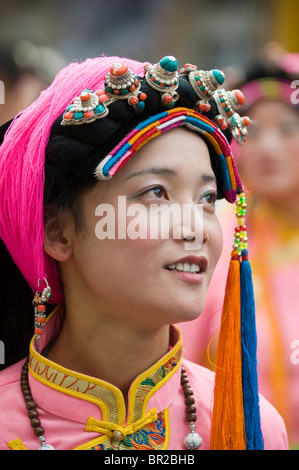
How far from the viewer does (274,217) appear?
3348 millimetres

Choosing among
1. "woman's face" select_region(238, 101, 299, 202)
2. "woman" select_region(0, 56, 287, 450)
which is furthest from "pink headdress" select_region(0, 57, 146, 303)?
"woman's face" select_region(238, 101, 299, 202)

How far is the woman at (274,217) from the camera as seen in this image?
290 cm

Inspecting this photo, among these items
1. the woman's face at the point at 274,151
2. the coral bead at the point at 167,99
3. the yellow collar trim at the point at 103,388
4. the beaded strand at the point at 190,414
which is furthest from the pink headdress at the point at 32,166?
the woman's face at the point at 274,151

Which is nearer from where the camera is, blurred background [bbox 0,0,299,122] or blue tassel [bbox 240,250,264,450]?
blue tassel [bbox 240,250,264,450]

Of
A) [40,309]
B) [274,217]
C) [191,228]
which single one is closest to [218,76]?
[191,228]

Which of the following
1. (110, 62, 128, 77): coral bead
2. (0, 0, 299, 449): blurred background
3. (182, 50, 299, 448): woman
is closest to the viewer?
(110, 62, 128, 77): coral bead

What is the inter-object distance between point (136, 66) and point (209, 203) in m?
0.39

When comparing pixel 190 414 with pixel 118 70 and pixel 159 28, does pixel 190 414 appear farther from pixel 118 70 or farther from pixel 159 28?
pixel 159 28

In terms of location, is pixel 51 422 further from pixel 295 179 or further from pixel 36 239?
Answer: pixel 295 179

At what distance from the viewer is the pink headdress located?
5.24 feet

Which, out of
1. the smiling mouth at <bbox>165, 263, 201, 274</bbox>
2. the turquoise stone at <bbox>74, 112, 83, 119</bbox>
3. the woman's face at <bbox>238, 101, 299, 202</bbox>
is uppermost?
the woman's face at <bbox>238, 101, 299, 202</bbox>

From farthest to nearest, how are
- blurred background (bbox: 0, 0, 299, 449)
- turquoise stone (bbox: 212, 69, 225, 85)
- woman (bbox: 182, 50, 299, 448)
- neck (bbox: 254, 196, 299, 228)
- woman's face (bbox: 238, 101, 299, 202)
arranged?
blurred background (bbox: 0, 0, 299, 449) → neck (bbox: 254, 196, 299, 228) → woman's face (bbox: 238, 101, 299, 202) → woman (bbox: 182, 50, 299, 448) → turquoise stone (bbox: 212, 69, 225, 85)

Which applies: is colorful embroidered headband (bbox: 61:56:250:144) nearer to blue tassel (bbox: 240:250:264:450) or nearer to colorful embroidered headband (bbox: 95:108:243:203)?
colorful embroidered headband (bbox: 95:108:243:203)
